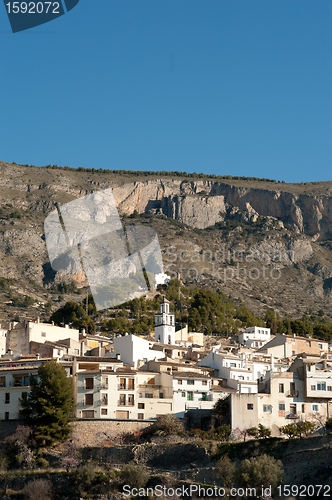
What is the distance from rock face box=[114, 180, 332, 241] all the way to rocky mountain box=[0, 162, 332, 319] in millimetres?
259

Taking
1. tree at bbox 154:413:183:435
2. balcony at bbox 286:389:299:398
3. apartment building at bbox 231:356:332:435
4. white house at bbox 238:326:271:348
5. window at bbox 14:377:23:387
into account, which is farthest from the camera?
white house at bbox 238:326:271:348

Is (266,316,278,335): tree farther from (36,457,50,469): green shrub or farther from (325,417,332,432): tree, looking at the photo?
(36,457,50,469): green shrub

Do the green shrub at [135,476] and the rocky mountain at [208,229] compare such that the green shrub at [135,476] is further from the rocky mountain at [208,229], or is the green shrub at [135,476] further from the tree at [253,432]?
the rocky mountain at [208,229]

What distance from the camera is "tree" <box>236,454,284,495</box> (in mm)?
37281

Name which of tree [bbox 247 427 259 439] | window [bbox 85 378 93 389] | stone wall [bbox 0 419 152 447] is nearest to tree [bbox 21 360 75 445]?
stone wall [bbox 0 419 152 447]

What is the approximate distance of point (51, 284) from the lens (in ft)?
426

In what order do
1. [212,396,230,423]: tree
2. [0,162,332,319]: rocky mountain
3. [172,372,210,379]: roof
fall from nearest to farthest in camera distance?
[212,396,230,423]: tree < [172,372,210,379]: roof < [0,162,332,319]: rocky mountain

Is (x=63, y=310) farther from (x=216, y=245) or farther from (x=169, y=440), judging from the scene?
(x=216, y=245)

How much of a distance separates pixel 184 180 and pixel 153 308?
9308 cm

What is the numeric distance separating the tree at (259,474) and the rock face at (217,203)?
137785 mm

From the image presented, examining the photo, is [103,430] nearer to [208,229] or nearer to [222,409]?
[222,409]

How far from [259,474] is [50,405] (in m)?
16.0

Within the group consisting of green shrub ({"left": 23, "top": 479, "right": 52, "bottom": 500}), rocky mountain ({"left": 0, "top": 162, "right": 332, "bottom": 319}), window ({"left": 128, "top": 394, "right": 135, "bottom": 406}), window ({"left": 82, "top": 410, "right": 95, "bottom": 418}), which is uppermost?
rocky mountain ({"left": 0, "top": 162, "right": 332, "bottom": 319})

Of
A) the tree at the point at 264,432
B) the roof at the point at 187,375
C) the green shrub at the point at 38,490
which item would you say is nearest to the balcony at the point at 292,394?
the tree at the point at 264,432
